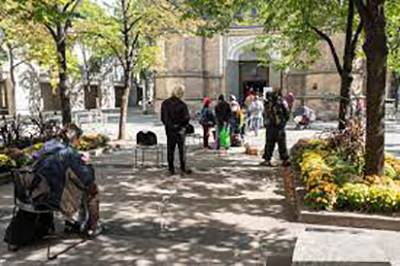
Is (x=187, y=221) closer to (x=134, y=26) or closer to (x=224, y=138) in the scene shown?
(x=224, y=138)

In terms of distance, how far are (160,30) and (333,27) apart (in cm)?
615

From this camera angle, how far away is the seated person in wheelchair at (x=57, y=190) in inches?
173

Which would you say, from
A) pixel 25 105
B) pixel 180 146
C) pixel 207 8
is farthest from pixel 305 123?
pixel 25 105

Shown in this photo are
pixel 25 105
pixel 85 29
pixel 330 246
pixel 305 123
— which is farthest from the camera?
pixel 25 105

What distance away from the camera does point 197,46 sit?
2639cm

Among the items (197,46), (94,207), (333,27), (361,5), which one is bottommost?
(94,207)

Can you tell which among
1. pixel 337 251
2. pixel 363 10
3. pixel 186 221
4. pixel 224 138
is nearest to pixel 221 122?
pixel 224 138

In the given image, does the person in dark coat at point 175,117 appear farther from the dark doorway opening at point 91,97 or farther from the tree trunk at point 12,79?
the dark doorway opening at point 91,97

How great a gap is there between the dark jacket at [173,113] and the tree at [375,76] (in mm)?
3741

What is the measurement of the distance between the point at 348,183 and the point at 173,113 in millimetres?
3899

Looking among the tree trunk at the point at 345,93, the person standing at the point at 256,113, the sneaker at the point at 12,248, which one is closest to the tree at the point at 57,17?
the sneaker at the point at 12,248

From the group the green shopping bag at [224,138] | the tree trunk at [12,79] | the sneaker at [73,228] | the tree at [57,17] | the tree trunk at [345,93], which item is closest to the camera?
the sneaker at [73,228]

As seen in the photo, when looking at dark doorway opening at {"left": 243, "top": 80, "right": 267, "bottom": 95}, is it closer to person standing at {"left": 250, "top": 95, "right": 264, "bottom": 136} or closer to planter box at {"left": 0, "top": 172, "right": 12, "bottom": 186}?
person standing at {"left": 250, "top": 95, "right": 264, "bottom": 136}

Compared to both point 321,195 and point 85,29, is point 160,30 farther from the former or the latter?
point 321,195
